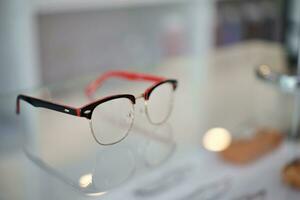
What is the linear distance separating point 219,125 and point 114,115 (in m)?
0.24

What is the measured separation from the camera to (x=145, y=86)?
60 cm

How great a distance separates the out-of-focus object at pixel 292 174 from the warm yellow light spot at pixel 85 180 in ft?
0.89

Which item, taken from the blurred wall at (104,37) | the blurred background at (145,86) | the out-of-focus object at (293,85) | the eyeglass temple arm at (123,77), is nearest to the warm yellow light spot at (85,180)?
the blurred background at (145,86)

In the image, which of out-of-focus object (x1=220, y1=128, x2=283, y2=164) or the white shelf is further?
the white shelf

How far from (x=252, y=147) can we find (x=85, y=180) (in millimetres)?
297

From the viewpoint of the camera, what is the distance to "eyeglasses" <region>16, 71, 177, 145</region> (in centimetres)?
52

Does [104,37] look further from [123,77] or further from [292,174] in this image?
[292,174]

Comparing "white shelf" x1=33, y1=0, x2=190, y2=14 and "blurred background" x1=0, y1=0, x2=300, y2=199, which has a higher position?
"white shelf" x1=33, y1=0, x2=190, y2=14

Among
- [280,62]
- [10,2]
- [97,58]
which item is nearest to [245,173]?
[280,62]

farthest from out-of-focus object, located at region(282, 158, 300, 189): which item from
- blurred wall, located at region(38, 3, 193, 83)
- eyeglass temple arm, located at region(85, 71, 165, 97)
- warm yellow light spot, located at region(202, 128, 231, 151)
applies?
blurred wall, located at region(38, 3, 193, 83)

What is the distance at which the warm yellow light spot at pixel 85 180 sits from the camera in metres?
0.50

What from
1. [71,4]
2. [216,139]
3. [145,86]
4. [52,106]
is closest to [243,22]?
[71,4]

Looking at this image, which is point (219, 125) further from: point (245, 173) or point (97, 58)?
point (97, 58)

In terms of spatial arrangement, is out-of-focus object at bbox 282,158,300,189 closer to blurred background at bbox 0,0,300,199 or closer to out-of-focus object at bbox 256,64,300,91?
blurred background at bbox 0,0,300,199
